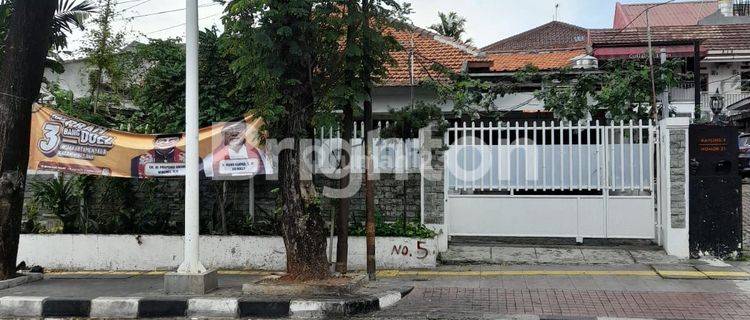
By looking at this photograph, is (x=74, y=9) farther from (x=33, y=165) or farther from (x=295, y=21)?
(x=295, y=21)

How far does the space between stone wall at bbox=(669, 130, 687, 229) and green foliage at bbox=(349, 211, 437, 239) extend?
3.38 metres

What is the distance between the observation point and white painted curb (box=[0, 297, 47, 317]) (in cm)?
664

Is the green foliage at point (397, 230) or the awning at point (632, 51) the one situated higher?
the awning at point (632, 51)

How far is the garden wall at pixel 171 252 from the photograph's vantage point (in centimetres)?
813

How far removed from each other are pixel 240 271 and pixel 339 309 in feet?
9.04

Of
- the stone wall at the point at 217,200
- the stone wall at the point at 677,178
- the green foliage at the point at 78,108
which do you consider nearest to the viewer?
the stone wall at the point at 677,178

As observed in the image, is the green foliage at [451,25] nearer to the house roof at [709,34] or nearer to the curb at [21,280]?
the house roof at [709,34]

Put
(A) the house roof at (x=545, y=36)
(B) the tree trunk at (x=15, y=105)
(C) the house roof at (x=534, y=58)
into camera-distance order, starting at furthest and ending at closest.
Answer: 1. (A) the house roof at (x=545, y=36)
2. (C) the house roof at (x=534, y=58)
3. (B) the tree trunk at (x=15, y=105)

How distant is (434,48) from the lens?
1498 centimetres

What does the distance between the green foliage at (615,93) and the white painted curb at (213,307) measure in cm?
565

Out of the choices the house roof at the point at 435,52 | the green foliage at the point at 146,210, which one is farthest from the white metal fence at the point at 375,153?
the house roof at the point at 435,52

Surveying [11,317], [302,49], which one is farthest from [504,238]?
[11,317]

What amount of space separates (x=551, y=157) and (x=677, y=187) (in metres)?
1.75

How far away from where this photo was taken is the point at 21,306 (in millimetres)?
6680
